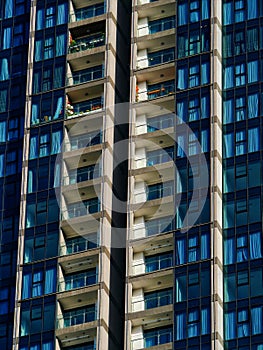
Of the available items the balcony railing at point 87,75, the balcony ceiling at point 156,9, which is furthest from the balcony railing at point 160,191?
the balcony ceiling at point 156,9

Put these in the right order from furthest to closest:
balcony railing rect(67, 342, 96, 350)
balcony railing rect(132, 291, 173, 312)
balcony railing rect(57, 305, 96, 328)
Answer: balcony railing rect(57, 305, 96, 328)
balcony railing rect(132, 291, 173, 312)
balcony railing rect(67, 342, 96, 350)

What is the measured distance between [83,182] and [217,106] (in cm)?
1344

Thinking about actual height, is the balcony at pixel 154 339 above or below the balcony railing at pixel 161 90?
below

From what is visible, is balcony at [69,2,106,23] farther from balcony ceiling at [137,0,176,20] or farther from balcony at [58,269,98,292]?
balcony at [58,269,98,292]

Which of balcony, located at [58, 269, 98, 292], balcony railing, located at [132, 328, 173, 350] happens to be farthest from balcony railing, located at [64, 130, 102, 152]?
balcony railing, located at [132, 328, 173, 350]

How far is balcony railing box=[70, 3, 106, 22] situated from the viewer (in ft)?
461

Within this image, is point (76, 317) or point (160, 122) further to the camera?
point (160, 122)

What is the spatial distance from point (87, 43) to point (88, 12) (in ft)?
11.6

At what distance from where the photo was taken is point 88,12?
140875 mm

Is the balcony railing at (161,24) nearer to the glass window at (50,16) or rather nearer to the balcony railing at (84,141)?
the glass window at (50,16)

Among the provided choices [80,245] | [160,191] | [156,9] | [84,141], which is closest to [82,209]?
[80,245]

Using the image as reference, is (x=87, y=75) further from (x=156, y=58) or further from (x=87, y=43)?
(x=156, y=58)

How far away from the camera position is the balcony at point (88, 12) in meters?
140

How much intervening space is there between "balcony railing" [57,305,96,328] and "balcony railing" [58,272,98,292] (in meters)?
2.03
